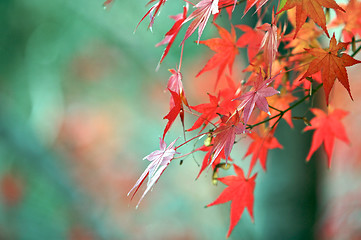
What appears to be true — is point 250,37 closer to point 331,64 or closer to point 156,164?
point 331,64

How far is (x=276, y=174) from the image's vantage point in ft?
4.67

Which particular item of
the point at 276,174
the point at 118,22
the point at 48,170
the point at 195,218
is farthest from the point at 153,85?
the point at 276,174

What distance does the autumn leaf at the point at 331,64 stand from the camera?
0.56 metres

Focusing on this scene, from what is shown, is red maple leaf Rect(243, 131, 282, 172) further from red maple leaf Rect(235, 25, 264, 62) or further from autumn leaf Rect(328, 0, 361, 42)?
autumn leaf Rect(328, 0, 361, 42)

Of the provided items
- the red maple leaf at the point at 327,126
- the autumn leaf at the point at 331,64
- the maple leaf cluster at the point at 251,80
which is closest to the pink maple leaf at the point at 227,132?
the maple leaf cluster at the point at 251,80

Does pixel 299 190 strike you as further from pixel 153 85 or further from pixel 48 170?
pixel 153 85

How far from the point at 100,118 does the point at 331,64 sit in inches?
147

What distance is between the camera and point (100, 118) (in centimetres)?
416

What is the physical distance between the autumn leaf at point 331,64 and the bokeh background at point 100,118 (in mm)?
2188

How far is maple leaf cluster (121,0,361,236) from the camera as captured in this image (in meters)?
0.54

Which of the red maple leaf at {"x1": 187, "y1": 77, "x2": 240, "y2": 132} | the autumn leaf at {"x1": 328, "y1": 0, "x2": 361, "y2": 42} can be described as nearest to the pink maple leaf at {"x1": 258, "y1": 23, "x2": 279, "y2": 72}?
the red maple leaf at {"x1": 187, "y1": 77, "x2": 240, "y2": 132}

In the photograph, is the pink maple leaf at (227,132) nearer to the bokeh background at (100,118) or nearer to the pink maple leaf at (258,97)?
the pink maple leaf at (258,97)

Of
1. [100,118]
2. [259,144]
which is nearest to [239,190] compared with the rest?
[259,144]

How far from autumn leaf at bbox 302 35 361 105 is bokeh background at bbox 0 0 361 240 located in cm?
219
